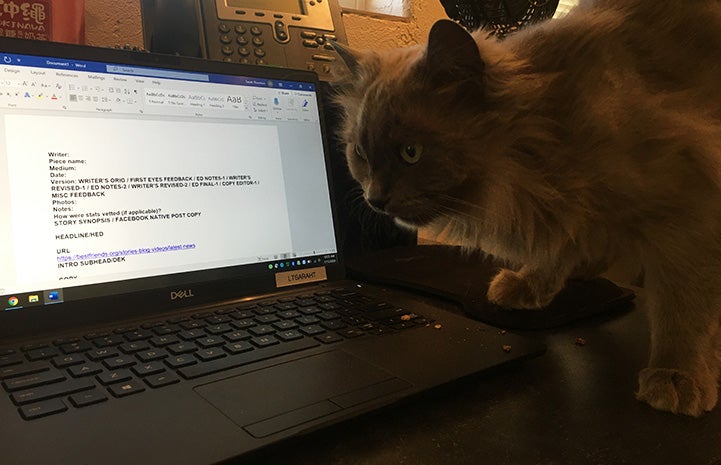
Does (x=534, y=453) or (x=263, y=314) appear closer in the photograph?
(x=534, y=453)

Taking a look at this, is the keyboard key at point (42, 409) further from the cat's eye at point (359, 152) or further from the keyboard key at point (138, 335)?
the cat's eye at point (359, 152)

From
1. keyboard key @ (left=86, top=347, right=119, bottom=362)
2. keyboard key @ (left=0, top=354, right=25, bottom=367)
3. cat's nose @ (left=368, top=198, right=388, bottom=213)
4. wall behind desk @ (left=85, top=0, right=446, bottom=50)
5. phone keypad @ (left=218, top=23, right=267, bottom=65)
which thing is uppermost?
wall behind desk @ (left=85, top=0, right=446, bottom=50)

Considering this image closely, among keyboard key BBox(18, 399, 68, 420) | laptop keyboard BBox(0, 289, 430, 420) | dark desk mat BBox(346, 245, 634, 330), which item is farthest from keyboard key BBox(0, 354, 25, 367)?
dark desk mat BBox(346, 245, 634, 330)

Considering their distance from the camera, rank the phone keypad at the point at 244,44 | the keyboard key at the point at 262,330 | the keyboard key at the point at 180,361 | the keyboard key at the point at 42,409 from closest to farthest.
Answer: the keyboard key at the point at 42,409
the keyboard key at the point at 180,361
the keyboard key at the point at 262,330
the phone keypad at the point at 244,44

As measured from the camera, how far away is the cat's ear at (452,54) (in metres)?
0.64

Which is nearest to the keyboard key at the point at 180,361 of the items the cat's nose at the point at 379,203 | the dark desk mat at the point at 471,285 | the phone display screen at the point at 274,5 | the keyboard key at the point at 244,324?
the keyboard key at the point at 244,324

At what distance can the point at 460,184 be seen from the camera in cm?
69

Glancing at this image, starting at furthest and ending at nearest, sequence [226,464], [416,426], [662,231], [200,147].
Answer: [200,147]
[662,231]
[416,426]
[226,464]

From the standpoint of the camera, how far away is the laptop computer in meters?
0.46

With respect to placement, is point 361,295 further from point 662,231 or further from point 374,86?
point 662,231

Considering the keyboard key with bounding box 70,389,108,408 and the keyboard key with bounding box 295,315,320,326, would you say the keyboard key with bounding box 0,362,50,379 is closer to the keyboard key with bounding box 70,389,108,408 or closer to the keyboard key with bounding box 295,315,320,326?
the keyboard key with bounding box 70,389,108,408

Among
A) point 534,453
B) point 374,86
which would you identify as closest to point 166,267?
point 374,86

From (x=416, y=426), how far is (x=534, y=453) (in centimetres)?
11

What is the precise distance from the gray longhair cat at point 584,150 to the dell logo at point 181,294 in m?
0.29
